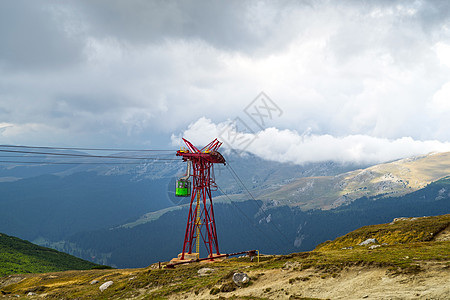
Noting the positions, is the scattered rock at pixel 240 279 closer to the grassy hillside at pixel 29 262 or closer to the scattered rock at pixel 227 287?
the scattered rock at pixel 227 287

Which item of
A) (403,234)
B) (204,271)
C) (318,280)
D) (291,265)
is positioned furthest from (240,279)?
(403,234)

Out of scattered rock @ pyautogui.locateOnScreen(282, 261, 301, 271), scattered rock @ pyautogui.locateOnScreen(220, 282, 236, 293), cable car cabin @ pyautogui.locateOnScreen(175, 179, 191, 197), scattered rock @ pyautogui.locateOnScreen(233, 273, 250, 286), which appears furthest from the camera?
cable car cabin @ pyautogui.locateOnScreen(175, 179, 191, 197)

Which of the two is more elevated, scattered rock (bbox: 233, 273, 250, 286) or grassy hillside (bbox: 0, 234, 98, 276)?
scattered rock (bbox: 233, 273, 250, 286)

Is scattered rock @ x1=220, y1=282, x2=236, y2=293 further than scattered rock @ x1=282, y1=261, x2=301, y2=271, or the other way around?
scattered rock @ x1=282, y1=261, x2=301, y2=271

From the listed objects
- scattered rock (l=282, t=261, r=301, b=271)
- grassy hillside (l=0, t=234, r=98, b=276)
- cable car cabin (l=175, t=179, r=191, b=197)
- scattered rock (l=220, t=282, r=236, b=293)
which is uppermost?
cable car cabin (l=175, t=179, r=191, b=197)

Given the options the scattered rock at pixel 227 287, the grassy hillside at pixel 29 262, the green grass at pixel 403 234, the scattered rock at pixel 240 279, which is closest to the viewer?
the scattered rock at pixel 227 287

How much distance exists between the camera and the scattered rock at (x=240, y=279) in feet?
113

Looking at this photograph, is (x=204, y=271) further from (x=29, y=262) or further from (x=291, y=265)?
(x=29, y=262)

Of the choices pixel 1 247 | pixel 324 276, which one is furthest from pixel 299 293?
pixel 1 247

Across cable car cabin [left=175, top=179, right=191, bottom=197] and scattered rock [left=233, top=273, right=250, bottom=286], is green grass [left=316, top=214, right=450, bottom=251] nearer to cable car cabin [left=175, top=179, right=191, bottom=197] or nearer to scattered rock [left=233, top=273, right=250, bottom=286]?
scattered rock [left=233, top=273, right=250, bottom=286]

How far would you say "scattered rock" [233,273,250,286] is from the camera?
113ft

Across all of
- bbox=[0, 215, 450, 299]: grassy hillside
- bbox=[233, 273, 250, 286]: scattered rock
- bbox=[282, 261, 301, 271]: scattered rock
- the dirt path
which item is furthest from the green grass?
bbox=[233, 273, 250, 286]: scattered rock

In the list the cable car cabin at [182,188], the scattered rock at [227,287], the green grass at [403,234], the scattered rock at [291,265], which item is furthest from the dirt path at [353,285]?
the cable car cabin at [182,188]

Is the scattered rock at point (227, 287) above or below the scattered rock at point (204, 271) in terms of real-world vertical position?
above
